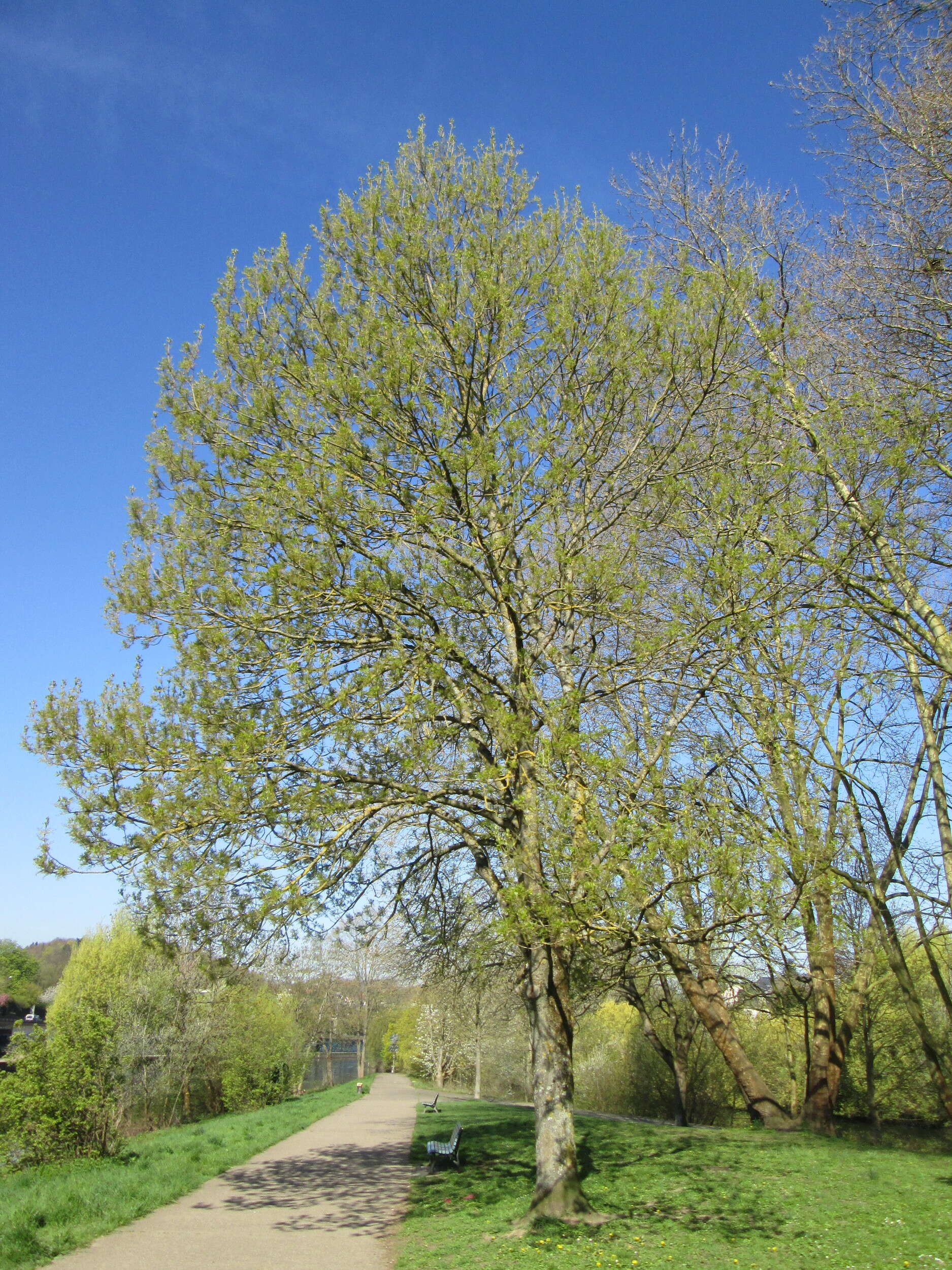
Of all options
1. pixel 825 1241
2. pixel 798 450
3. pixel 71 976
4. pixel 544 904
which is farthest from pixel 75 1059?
pixel 71 976

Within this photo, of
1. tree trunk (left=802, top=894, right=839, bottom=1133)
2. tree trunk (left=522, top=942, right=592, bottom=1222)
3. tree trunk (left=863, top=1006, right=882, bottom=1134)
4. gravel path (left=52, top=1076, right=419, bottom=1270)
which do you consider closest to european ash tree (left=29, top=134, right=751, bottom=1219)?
tree trunk (left=522, top=942, right=592, bottom=1222)

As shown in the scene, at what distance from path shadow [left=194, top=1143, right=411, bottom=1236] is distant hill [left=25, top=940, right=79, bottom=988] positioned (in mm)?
74843

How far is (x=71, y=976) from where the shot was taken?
2462 cm

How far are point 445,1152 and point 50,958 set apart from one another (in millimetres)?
111648

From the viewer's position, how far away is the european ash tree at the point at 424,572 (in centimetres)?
606

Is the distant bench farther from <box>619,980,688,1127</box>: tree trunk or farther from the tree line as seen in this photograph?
<box>619,980,688,1127</box>: tree trunk

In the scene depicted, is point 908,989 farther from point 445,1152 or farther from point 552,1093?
point 552,1093

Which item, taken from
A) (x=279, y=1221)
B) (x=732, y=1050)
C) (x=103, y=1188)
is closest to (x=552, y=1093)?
(x=279, y=1221)

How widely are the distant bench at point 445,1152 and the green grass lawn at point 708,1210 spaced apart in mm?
Result: 244

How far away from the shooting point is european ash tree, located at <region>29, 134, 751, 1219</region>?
6059mm

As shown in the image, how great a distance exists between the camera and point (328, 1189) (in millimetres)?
9633

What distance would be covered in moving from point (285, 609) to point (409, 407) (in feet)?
7.27

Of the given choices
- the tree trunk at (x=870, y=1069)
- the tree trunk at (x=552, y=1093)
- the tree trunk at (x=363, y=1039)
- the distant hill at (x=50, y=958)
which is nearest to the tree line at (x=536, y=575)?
the tree trunk at (x=552, y=1093)

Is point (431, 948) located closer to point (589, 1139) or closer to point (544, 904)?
point (544, 904)
